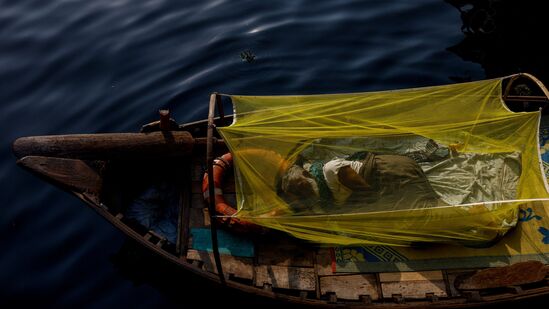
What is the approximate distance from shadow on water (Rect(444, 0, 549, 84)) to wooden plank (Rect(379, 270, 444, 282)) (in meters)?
7.76

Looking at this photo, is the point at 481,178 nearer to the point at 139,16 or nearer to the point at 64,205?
the point at 64,205

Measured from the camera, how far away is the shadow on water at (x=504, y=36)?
43.3 ft

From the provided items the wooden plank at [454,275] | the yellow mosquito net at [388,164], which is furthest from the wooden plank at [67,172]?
the wooden plank at [454,275]

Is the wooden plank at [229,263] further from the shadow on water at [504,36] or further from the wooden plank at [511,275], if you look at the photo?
the shadow on water at [504,36]

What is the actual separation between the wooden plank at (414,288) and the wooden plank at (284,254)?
1.32 m

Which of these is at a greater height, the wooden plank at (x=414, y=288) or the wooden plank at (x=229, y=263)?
the wooden plank at (x=229, y=263)

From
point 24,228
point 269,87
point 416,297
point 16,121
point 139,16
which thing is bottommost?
point 416,297

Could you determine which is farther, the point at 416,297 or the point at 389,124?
the point at 389,124

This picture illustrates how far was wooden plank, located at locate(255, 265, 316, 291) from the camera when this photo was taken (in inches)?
299

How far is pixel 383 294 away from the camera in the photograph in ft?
24.3

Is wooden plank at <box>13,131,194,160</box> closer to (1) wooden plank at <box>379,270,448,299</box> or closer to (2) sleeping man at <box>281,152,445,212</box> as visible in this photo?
(2) sleeping man at <box>281,152,445,212</box>

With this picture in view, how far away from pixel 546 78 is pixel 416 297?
864cm

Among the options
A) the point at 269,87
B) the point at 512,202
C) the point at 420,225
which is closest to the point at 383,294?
the point at 420,225

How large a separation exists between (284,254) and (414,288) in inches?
87.5
